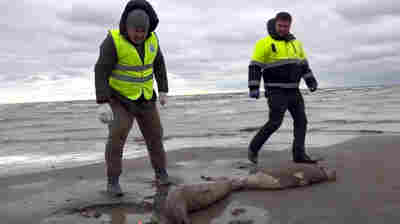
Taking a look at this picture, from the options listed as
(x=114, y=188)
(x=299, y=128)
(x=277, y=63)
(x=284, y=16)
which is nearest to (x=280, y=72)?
(x=277, y=63)

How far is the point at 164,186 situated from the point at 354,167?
2.81 m

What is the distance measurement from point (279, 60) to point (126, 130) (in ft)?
8.54

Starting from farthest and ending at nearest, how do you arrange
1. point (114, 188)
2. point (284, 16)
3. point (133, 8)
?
point (284, 16) < point (114, 188) < point (133, 8)

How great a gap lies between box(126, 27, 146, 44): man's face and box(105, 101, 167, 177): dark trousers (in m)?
0.78

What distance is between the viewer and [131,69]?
183 inches

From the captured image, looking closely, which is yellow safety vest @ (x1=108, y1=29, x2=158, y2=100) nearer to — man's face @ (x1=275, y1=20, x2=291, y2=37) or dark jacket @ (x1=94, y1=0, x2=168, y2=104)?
dark jacket @ (x1=94, y1=0, x2=168, y2=104)

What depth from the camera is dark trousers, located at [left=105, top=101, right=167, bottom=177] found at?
15.3 feet

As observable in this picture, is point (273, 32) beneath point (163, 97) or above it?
above

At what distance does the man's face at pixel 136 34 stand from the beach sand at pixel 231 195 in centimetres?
186

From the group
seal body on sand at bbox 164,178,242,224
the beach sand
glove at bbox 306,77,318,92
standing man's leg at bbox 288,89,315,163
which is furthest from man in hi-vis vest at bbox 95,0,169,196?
glove at bbox 306,77,318,92

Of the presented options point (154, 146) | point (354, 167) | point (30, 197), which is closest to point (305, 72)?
point (354, 167)

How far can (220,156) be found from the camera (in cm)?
738

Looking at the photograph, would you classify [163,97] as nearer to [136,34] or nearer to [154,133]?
[154,133]

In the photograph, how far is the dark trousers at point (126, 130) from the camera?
4648 millimetres
